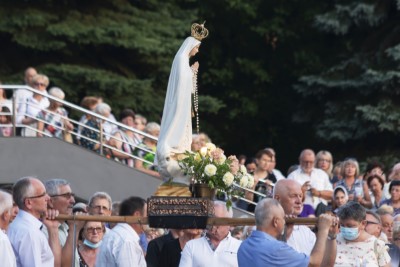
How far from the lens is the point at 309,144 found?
36000mm

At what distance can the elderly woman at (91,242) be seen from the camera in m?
17.9

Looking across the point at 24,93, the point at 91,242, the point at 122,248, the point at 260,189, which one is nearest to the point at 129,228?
the point at 122,248

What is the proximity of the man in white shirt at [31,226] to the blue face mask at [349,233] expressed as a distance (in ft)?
9.58

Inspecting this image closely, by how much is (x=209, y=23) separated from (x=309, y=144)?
369 centimetres

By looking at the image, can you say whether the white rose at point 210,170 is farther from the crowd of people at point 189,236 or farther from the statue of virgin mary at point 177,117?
the crowd of people at point 189,236

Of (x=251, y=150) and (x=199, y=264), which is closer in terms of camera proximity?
(x=199, y=264)

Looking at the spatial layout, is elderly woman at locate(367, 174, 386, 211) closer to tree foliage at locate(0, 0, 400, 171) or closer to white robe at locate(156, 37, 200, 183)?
white robe at locate(156, 37, 200, 183)

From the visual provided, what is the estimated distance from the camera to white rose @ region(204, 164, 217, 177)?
16.2 m

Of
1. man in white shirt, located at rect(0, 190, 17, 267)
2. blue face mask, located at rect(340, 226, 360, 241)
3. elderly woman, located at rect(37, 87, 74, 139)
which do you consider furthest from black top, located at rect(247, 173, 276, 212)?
man in white shirt, located at rect(0, 190, 17, 267)

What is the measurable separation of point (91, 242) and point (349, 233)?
8.89 feet

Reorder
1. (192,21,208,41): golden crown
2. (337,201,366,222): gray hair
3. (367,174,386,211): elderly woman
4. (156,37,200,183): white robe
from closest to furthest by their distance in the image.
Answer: (156,37,200,183): white robe → (192,21,208,41): golden crown → (337,201,366,222): gray hair → (367,174,386,211): elderly woman

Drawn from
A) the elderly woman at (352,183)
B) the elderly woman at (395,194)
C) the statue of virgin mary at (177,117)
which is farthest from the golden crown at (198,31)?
the elderly woman at (352,183)

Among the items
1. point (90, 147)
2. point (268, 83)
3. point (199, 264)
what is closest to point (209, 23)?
point (268, 83)

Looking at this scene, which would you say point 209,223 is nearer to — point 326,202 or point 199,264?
point 199,264
